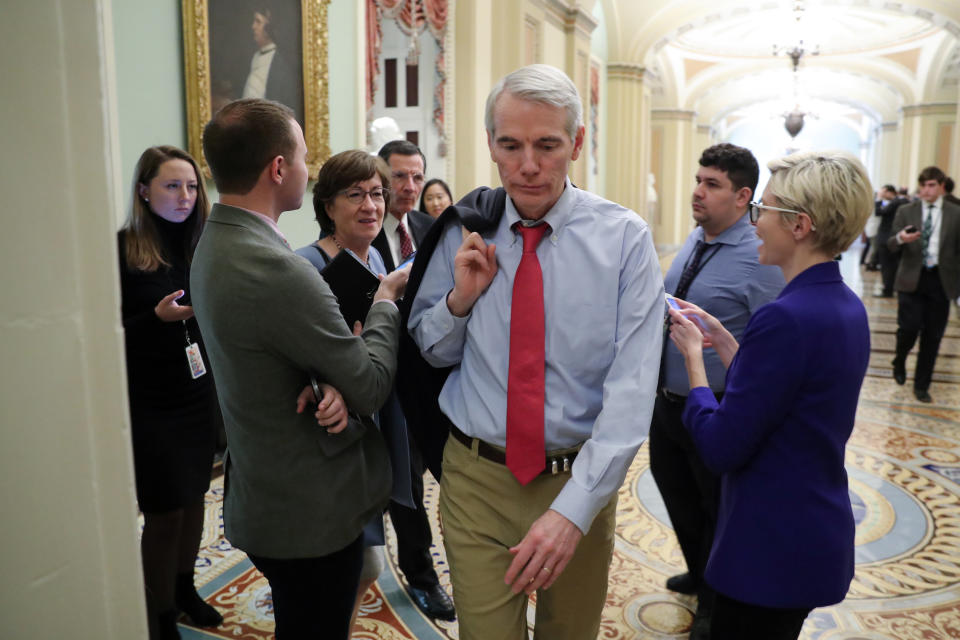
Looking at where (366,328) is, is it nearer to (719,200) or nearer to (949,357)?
(719,200)

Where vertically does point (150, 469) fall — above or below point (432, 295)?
below

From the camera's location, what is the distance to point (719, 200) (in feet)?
9.34

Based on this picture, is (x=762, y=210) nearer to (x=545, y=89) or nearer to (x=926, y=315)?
(x=545, y=89)

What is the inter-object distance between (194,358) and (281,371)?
3.55ft

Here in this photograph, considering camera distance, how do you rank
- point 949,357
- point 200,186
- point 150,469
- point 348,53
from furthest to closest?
point 949,357, point 348,53, point 200,186, point 150,469

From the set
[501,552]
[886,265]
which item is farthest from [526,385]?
[886,265]

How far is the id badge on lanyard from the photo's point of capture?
254 centimetres

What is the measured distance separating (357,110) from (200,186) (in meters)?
3.01

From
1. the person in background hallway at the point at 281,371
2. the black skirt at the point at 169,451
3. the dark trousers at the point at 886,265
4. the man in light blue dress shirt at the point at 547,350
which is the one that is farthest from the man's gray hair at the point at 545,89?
the dark trousers at the point at 886,265

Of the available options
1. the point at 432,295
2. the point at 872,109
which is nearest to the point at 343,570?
the point at 432,295

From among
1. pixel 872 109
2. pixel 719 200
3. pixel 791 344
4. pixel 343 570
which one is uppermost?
pixel 872 109

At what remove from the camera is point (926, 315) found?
6430 millimetres

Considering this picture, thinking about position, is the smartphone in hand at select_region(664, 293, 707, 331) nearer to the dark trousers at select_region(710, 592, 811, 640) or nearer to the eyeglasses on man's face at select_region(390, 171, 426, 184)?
the dark trousers at select_region(710, 592, 811, 640)

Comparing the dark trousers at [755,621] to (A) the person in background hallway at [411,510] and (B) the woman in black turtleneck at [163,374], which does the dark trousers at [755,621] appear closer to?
(A) the person in background hallway at [411,510]
